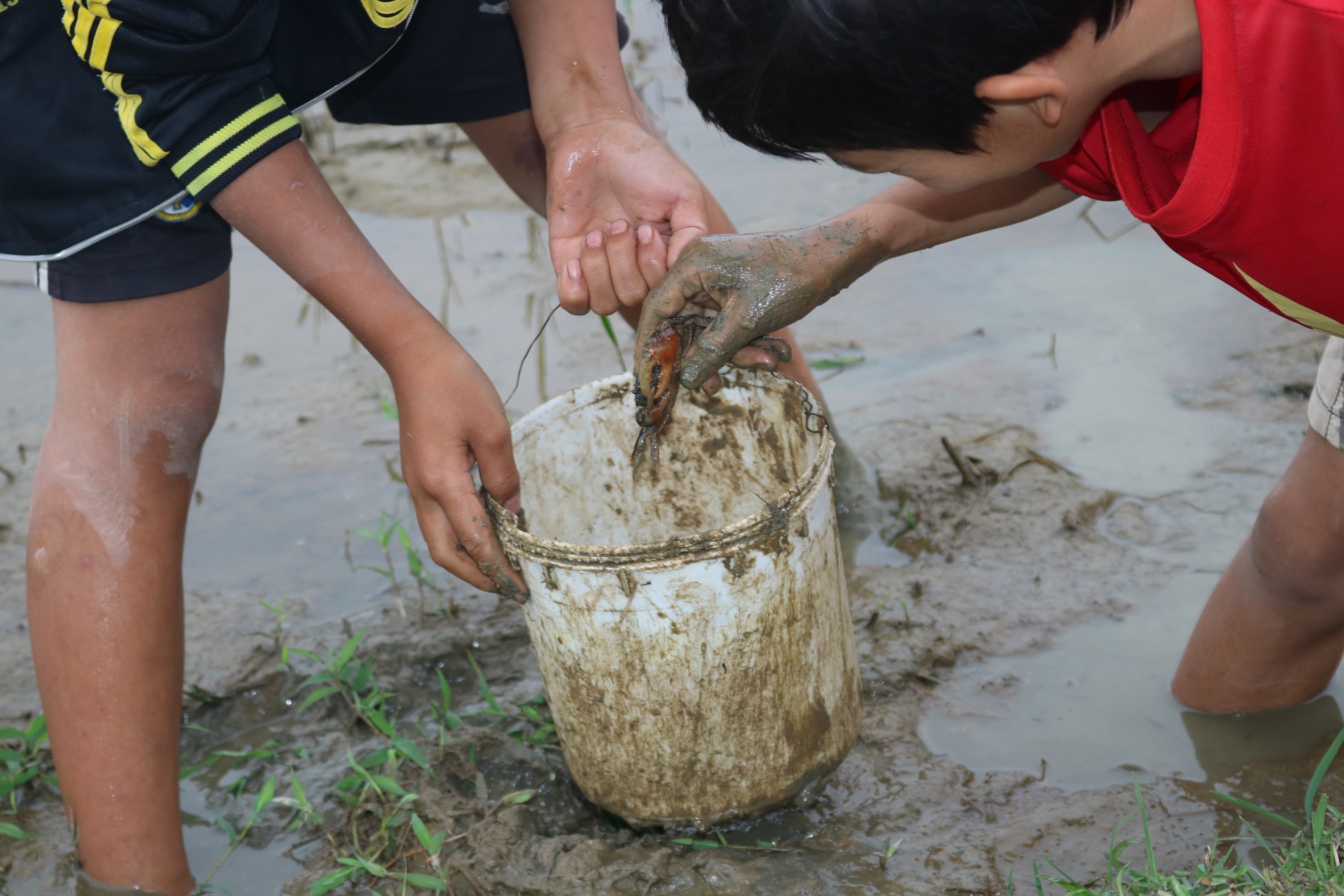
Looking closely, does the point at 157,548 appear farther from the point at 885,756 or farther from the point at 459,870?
the point at 885,756

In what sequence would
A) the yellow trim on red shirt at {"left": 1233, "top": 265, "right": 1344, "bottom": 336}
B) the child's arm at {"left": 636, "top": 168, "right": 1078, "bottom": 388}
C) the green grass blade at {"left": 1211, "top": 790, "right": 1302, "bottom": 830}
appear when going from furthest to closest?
1. the child's arm at {"left": 636, "top": 168, "right": 1078, "bottom": 388}
2. the green grass blade at {"left": 1211, "top": 790, "right": 1302, "bottom": 830}
3. the yellow trim on red shirt at {"left": 1233, "top": 265, "right": 1344, "bottom": 336}

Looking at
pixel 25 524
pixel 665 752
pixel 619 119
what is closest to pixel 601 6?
pixel 619 119

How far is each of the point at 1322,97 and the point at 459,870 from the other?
65.0 inches

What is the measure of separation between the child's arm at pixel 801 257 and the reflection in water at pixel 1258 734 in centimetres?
101

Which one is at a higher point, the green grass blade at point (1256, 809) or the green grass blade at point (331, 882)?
the green grass blade at point (1256, 809)

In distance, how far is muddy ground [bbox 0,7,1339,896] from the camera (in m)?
1.99

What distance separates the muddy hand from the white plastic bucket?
0.50 ft

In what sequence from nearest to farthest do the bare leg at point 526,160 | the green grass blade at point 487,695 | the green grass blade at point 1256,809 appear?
the green grass blade at point 1256,809, the green grass blade at point 487,695, the bare leg at point 526,160

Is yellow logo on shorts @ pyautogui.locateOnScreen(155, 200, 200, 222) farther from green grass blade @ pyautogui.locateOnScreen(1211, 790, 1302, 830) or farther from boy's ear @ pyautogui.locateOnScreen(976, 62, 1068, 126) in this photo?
green grass blade @ pyautogui.locateOnScreen(1211, 790, 1302, 830)

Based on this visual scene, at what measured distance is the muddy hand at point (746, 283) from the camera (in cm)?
186

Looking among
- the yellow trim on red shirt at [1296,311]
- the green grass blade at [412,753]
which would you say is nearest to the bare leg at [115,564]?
the green grass blade at [412,753]

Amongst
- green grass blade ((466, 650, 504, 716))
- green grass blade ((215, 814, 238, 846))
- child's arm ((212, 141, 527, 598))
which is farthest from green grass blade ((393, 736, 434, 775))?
child's arm ((212, 141, 527, 598))

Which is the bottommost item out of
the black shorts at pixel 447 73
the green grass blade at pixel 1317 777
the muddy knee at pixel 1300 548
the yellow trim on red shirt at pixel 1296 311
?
the green grass blade at pixel 1317 777

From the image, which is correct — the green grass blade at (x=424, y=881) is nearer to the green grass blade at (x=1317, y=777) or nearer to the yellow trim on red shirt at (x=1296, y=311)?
the green grass blade at (x=1317, y=777)
